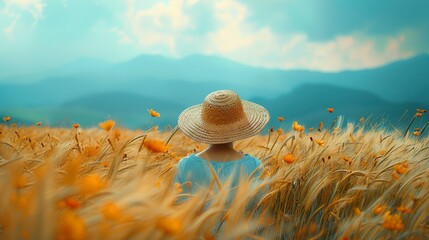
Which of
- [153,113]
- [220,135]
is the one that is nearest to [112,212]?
[220,135]

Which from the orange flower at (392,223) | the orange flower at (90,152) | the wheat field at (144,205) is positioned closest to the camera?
the wheat field at (144,205)

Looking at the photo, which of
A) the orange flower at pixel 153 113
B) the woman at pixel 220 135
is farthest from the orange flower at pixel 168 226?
the orange flower at pixel 153 113

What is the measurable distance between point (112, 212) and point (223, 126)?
1459 mm

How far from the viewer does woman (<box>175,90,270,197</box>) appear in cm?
206

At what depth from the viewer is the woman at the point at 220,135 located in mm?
2064

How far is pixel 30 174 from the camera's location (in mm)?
1334

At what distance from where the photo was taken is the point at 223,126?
2.15 m

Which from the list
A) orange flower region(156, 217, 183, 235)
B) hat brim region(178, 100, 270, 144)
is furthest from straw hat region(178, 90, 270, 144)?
orange flower region(156, 217, 183, 235)

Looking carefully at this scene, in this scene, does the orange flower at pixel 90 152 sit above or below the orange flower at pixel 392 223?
below

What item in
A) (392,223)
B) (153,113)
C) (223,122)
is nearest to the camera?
(392,223)

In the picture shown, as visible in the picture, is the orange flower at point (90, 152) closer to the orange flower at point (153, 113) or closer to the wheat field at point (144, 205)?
the wheat field at point (144, 205)

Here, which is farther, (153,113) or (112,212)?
(153,113)

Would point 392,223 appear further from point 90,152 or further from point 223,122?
point 90,152

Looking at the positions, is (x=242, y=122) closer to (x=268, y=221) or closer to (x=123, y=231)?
(x=268, y=221)
